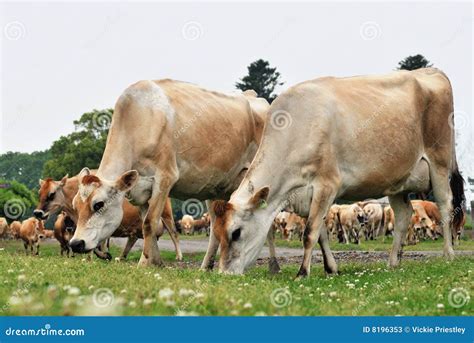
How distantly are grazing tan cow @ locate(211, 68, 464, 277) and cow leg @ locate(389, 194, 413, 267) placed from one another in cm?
2

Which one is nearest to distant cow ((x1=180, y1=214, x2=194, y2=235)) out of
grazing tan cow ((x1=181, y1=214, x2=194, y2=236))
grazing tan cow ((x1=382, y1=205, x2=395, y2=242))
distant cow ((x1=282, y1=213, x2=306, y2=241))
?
grazing tan cow ((x1=181, y1=214, x2=194, y2=236))

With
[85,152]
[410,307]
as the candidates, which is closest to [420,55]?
[85,152]

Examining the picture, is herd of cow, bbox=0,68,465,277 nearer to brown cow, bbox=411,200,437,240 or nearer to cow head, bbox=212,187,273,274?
cow head, bbox=212,187,273,274

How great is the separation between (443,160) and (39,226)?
87.6 ft

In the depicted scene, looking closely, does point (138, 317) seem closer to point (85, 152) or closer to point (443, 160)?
point (443, 160)

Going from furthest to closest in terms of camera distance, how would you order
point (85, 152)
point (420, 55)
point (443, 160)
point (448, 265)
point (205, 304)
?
point (85, 152) < point (420, 55) < point (443, 160) < point (448, 265) < point (205, 304)

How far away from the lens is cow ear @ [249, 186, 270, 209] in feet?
40.2

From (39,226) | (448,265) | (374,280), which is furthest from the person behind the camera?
(39,226)

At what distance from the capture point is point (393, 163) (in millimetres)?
14703

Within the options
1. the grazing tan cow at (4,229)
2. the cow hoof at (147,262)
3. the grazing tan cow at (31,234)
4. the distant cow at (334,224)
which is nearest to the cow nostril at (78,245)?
the cow hoof at (147,262)

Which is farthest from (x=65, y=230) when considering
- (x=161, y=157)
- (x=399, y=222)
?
(x=399, y=222)

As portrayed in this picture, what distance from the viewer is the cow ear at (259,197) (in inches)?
483

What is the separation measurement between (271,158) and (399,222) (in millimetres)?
4690

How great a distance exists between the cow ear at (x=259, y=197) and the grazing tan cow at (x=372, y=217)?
98.7 feet
